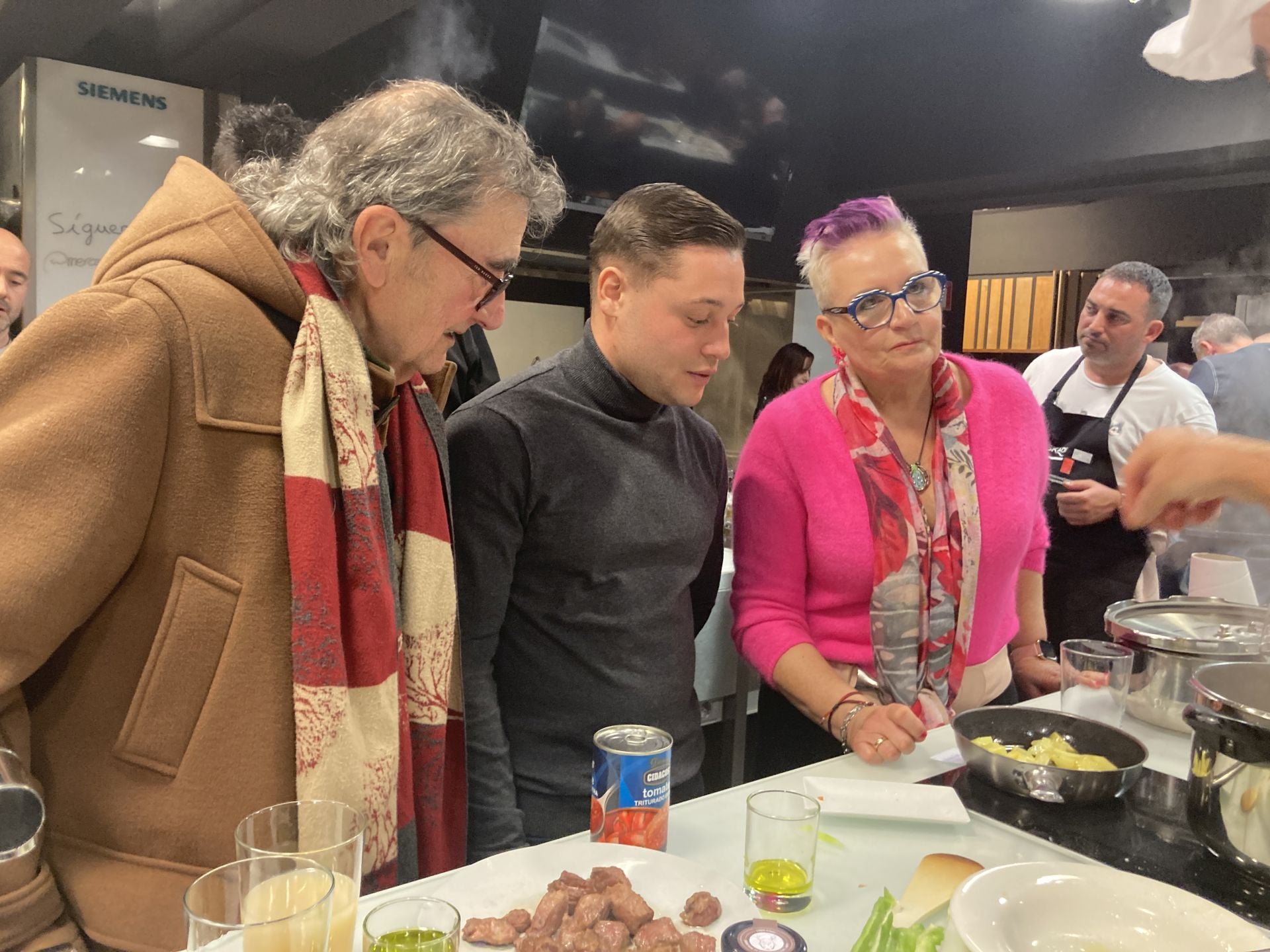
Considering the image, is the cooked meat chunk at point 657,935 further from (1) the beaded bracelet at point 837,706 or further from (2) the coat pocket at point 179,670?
(1) the beaded bracelet at point 837,706

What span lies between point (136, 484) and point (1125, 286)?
339cm

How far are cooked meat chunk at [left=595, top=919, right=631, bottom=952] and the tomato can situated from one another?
191 millimetres

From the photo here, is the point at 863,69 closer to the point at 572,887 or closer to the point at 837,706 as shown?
the point at 837,706

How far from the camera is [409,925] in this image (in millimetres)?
766

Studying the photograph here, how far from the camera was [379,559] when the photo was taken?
119 centimetres

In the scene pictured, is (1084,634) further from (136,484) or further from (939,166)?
(136,484)

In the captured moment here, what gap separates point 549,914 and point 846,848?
443mm

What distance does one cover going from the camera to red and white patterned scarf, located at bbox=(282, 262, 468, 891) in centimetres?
108

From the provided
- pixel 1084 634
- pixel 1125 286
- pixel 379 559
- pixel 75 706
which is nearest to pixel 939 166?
pixel 1125 286

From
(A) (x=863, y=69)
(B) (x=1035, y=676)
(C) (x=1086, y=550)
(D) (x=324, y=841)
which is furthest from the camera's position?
(A) (x=863, y=69)

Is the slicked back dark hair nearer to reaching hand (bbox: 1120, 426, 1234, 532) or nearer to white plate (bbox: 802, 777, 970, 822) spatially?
reaching hand (bbox: 1120, 426, 1234, 532)

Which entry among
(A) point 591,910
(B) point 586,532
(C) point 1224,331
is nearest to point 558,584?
(B) point 586,532

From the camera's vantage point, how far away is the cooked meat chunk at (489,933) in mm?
824

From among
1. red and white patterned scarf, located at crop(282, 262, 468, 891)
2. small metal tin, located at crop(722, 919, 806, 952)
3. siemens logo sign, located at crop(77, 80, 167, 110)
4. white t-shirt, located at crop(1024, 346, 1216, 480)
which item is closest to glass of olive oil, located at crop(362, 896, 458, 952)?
small metal tin, located at crop(722, 919, 806, 952)
